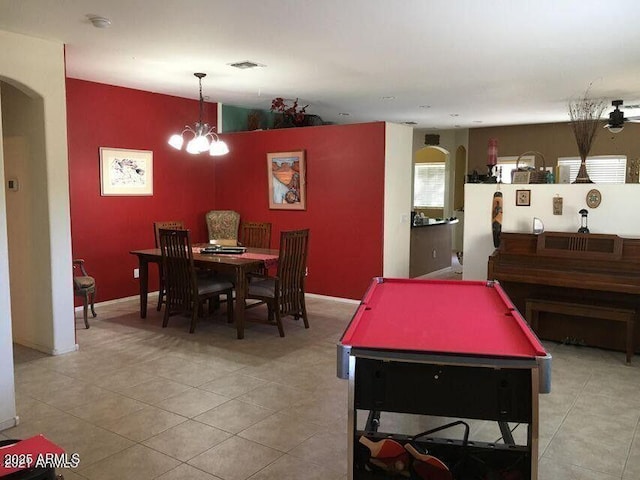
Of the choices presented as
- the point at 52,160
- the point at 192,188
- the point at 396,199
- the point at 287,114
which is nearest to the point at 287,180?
the point at 287,114

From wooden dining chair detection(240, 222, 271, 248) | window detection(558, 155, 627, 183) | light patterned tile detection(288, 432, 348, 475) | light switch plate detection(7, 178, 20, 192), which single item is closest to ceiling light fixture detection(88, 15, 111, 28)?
light switch plate detection(7, 178, 20, 192)

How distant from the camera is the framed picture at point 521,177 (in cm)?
527

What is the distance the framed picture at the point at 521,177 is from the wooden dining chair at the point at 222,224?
369cm

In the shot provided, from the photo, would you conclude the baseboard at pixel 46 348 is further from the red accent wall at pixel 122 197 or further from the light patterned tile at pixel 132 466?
the light patterned tile at pixel 132 466

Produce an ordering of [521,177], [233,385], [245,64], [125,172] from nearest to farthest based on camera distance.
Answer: [233,385] < [245,64] < [521,177] < [125,172]

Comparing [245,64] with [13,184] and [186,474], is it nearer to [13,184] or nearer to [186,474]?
[13,184]

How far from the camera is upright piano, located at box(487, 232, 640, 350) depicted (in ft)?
14.2

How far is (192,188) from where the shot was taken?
723 centimetres

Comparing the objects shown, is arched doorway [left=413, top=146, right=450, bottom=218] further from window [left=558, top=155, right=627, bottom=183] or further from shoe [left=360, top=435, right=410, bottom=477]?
shoe [left=360, top=435, right=410, bottom=477]

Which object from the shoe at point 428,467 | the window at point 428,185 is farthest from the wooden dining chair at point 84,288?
the window at point 428,185

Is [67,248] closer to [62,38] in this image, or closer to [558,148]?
[62,38]

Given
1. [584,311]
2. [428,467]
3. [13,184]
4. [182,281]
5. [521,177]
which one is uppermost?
[521,177]

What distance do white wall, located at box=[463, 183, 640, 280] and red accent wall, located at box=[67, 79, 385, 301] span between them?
109 cm

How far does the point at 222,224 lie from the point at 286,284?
8.07 feet
